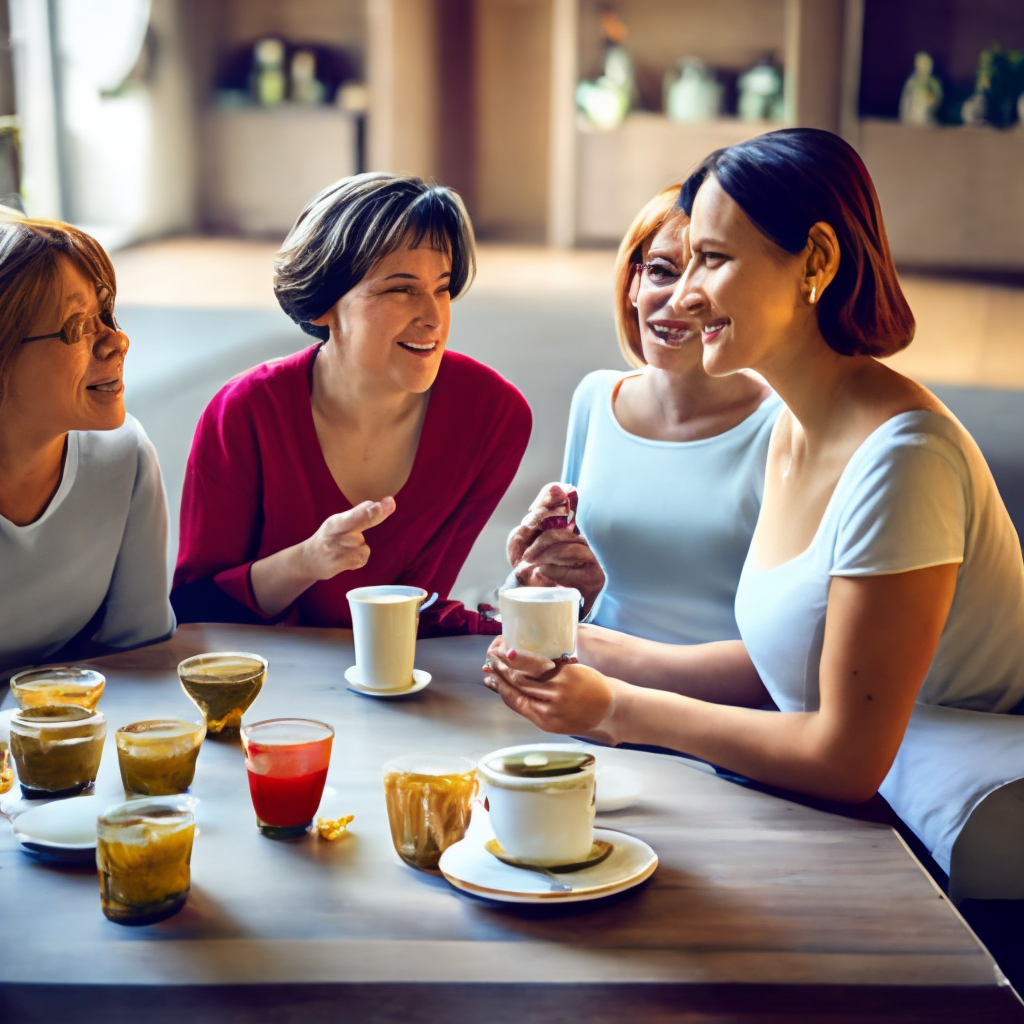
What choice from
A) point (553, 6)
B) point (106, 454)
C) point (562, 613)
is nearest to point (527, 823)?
point (562, 613)

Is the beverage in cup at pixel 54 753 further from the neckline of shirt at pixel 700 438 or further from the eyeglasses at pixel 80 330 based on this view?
the neckline of shirt at pixel 700 438

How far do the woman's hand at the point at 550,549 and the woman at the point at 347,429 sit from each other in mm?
134

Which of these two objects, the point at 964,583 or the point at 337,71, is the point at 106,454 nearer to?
the point at 964,583

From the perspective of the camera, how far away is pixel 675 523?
1.88 meters

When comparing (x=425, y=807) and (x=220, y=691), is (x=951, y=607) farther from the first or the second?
(x=220, y=691)

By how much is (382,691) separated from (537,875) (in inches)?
18.7

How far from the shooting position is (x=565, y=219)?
31.6 feet

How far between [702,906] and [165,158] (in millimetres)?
9484

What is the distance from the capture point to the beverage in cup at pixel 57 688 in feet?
4.37

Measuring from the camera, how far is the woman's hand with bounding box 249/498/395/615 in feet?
5.35

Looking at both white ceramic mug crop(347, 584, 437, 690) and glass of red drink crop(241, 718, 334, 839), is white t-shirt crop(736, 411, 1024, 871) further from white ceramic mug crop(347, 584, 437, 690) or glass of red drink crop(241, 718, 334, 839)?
glass of red drink crop(241, 718, 334, 839)

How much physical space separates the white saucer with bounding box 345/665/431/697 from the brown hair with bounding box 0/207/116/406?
1.76 feet

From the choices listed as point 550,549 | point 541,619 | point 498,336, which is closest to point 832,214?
point 541,619

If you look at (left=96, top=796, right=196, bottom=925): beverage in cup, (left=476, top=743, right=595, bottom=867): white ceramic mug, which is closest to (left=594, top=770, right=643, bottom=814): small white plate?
(left=476, top=743, right=595, bottom=867): white ceramic mug
